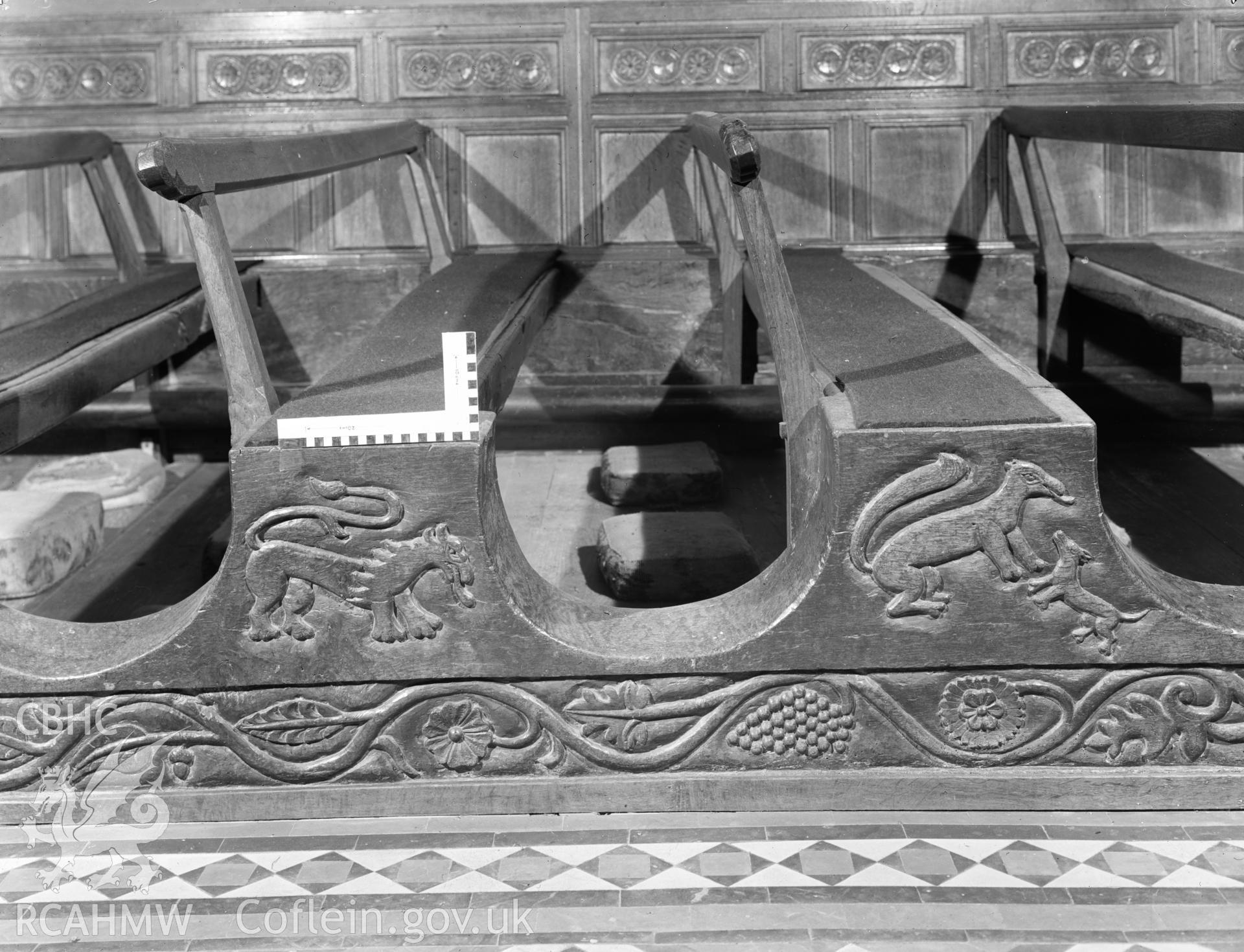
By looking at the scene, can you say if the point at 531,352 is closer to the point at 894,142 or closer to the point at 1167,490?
the point at 894,142

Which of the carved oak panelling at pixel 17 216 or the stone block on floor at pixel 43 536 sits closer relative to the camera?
the stone block on floor at pixel 43 536

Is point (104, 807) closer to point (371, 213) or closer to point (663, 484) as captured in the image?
point (663, 484)

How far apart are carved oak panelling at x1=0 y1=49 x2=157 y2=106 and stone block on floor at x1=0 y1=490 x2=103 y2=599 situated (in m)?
1.85

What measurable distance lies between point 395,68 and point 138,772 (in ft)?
11.3

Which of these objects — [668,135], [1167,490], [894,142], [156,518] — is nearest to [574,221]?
[668,135]

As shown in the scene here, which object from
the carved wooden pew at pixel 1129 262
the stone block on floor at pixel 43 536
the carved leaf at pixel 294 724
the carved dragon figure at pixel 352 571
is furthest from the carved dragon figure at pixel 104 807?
the carved wooden pew at pixel 1129 262

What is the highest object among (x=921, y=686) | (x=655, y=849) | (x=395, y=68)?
(x=395, y=68)

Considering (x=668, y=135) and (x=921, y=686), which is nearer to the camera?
(x=921, y=686)

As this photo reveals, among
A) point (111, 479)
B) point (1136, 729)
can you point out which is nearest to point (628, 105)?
point (111, 479)

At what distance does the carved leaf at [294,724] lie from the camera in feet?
9.27

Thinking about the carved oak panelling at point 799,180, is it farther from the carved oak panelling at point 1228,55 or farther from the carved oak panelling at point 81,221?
the carved oak panelling at point 81,221

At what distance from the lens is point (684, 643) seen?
284cm

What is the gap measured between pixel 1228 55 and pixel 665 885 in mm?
4359

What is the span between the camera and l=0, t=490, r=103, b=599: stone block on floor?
399 cm
